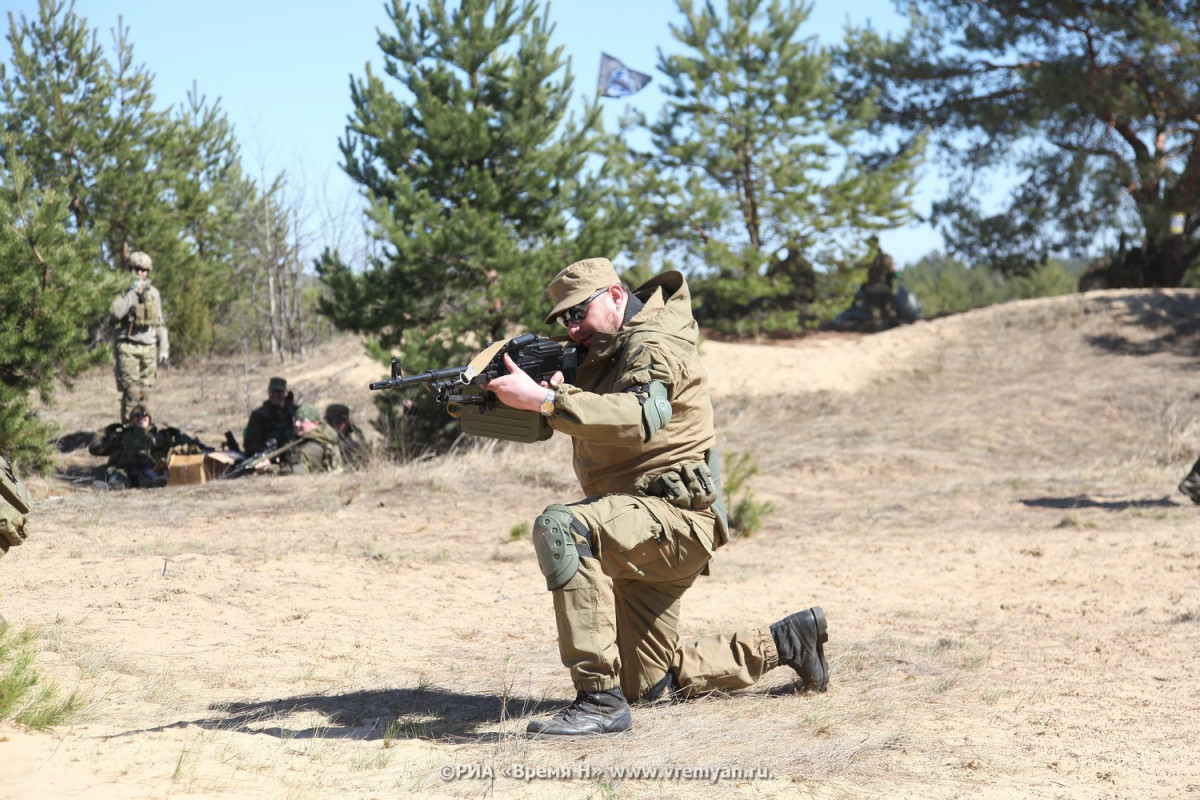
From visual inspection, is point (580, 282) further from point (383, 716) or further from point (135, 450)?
point (135, 450)

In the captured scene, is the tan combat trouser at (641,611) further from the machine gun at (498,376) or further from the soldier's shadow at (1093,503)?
the soldier's shadow at (1093,503)

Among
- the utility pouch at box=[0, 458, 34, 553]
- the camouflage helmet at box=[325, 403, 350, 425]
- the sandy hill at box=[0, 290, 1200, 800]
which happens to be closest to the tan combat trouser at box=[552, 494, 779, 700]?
the sandy hill at box=[0, 290, 1200, 800]

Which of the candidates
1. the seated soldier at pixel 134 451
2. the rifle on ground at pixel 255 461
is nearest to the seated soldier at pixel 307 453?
the rifle on ground at pixel 255 461

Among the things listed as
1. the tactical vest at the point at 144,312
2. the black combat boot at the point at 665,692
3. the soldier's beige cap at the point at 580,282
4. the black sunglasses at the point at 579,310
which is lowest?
the black combat boot at the point at 665,692

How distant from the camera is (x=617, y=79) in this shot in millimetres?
18203

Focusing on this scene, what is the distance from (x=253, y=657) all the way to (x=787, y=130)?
1572cm

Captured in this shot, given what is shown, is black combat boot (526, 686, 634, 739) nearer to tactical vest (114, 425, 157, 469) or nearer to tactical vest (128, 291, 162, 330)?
tactical vest (114, 425, 157, 469)

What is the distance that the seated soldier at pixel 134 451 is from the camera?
1035cm

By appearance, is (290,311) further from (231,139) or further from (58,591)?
(58,591)

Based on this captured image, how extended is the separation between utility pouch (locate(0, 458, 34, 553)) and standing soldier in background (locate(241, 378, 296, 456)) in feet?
21.6

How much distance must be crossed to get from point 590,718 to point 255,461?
23.5ft

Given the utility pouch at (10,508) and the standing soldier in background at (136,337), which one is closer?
the utility pouch at (10,508)

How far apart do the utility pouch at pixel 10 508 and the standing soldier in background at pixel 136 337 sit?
7.57 meters

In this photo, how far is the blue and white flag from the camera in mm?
18125
